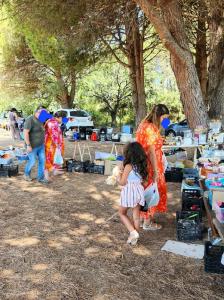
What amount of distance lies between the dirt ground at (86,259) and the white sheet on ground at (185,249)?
0.35ft

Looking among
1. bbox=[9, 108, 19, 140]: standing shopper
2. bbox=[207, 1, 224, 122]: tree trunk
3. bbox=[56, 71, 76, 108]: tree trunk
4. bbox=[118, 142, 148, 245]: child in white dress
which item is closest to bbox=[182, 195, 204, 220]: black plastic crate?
bbox=[118, 142, 148, 245]: child in white dress

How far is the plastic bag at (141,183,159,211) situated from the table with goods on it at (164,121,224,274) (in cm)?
38

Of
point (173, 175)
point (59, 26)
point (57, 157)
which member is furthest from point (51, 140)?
point (59, 26)

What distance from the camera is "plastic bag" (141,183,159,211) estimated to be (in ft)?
16.6

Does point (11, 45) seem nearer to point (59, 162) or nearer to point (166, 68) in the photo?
point (166, 68)

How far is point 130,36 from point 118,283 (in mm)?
12962

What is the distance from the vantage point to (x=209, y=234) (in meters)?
4.89

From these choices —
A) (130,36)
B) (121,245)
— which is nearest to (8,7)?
(130,36)

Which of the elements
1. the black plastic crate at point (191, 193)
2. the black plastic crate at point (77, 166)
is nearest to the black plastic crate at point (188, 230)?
the black plastic crate at point (191, 193)

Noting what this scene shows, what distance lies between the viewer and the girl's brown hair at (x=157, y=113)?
510 centimetres

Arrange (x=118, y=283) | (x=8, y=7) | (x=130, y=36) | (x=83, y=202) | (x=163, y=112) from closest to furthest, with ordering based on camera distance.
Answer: (x=118, y=283)
(x=163, y=112)
(x=83, y=202)
(x=8, y=7)
(x=130, y=36)

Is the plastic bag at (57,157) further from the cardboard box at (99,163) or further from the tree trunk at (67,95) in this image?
the tree trunk at (67,95)

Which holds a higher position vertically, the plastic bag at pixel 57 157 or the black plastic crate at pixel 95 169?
the plastic bag at pixel 57 157

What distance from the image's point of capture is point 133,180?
477 cm
